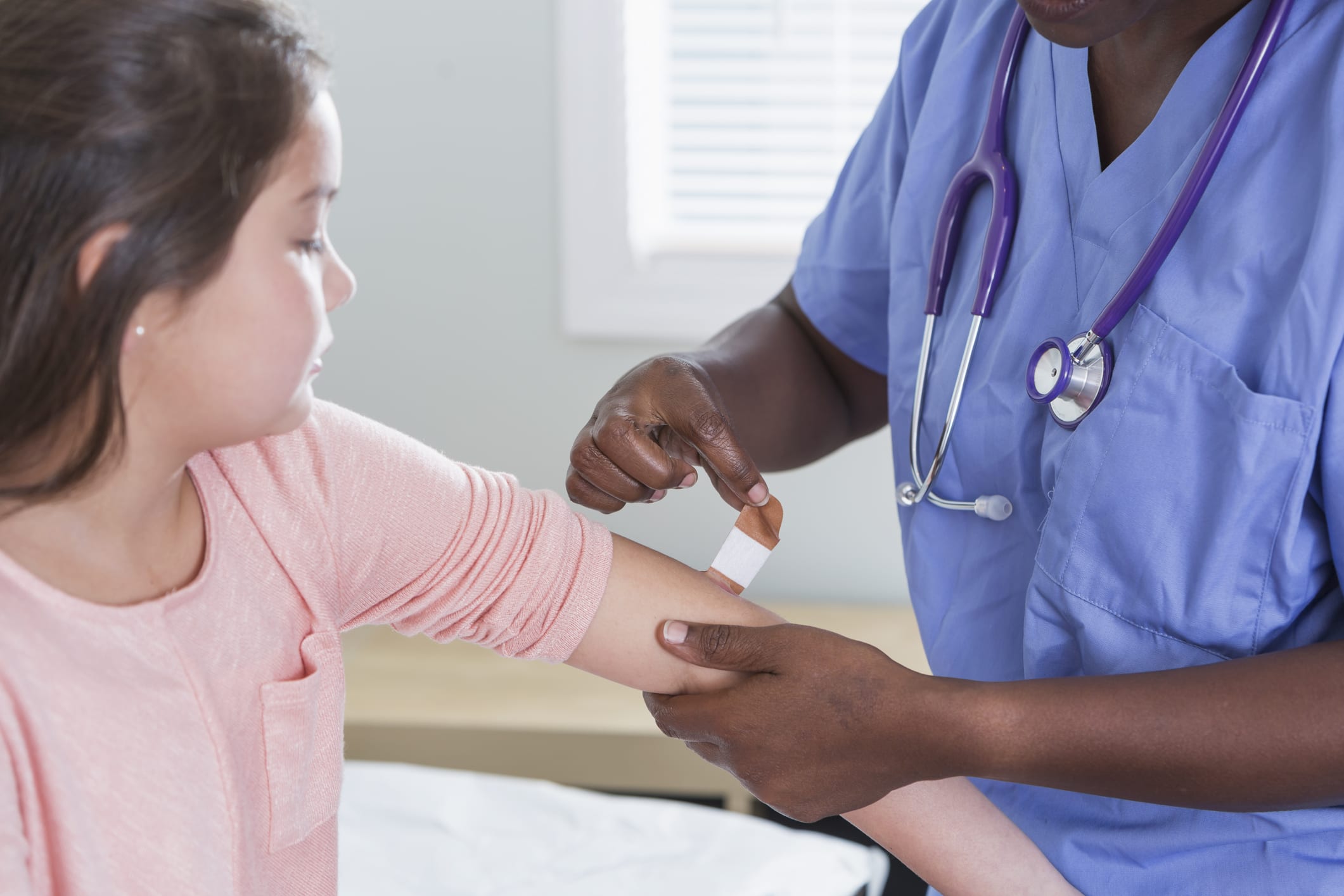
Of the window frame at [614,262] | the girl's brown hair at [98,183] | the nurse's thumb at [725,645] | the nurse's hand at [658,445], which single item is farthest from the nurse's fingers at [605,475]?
the window frame at [614,262]

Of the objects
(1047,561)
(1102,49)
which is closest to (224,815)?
(1047,561)

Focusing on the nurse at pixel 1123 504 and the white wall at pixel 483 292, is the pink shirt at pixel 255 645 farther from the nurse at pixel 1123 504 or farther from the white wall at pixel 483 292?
the white wall at pixel 483 292

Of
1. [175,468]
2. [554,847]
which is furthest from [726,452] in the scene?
[554,847]

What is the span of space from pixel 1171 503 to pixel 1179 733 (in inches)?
5.5

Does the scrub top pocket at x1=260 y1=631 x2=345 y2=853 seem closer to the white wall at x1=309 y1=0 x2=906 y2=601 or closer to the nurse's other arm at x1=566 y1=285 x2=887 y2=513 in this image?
the nurse's other arm at x1=566 y1=285 x2=887 y2=513

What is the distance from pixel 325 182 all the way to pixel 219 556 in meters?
0.24

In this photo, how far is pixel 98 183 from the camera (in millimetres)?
637

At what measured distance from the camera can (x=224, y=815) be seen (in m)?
0.74

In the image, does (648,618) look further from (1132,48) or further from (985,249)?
(1132,48)

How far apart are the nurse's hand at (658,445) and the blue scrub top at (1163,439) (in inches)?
6.4

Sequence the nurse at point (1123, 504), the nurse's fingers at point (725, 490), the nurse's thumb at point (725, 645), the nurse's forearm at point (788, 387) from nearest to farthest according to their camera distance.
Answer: the nurse at point (1123, 504)
the nurse's thumb at point (725, 645)
the nurse's fingers at point (725, 490)
the nurse's forearm at point (788, 387)

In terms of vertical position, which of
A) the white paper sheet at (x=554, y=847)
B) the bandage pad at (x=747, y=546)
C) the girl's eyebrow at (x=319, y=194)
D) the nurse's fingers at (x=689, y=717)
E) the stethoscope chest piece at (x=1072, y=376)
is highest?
the girl's eyebrow at (x=319, y=194)

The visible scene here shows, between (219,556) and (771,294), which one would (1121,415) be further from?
(771,294)

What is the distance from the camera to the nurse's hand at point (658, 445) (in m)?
0.94
